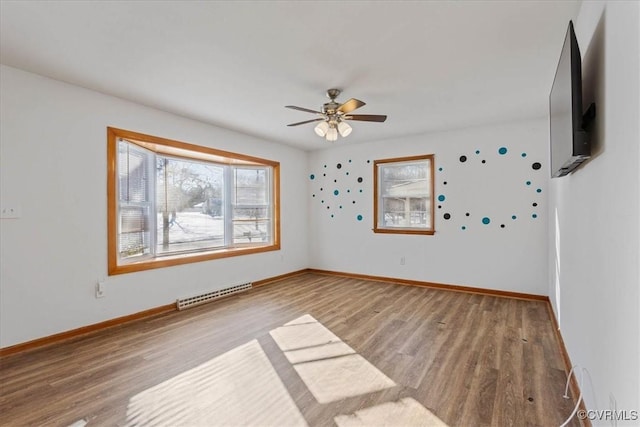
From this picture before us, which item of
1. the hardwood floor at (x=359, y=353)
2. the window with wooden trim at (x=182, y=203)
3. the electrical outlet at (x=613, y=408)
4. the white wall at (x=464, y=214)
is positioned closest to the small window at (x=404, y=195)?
the white wall at (x=464, y=214)

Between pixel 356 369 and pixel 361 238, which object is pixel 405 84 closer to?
pixel 356 369

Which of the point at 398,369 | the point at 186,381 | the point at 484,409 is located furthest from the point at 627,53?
the point at 186,381

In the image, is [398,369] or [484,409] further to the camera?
[398,369]

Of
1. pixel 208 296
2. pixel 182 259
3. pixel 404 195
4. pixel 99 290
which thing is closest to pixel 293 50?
pixel 182 259

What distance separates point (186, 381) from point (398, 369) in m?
1.61

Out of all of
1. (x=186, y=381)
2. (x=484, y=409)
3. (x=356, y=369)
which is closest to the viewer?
(x=484, y=409)

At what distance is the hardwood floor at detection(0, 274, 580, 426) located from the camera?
1.93 m

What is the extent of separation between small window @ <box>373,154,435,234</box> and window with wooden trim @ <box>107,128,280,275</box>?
1888mm

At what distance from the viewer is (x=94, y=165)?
3.25 metres

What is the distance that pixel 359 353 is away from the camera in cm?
266

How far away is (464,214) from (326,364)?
333 cm

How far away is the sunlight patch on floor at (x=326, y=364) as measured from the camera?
213cm

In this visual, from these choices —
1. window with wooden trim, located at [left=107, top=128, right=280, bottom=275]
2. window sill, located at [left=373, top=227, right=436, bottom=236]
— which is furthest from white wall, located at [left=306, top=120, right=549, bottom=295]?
window with wooden trim, located at [left=107, top=128, right=280, bottom=275]

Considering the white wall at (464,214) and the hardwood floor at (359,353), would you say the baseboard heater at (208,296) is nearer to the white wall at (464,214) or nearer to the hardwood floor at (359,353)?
the hardwood floor at (359,353)
